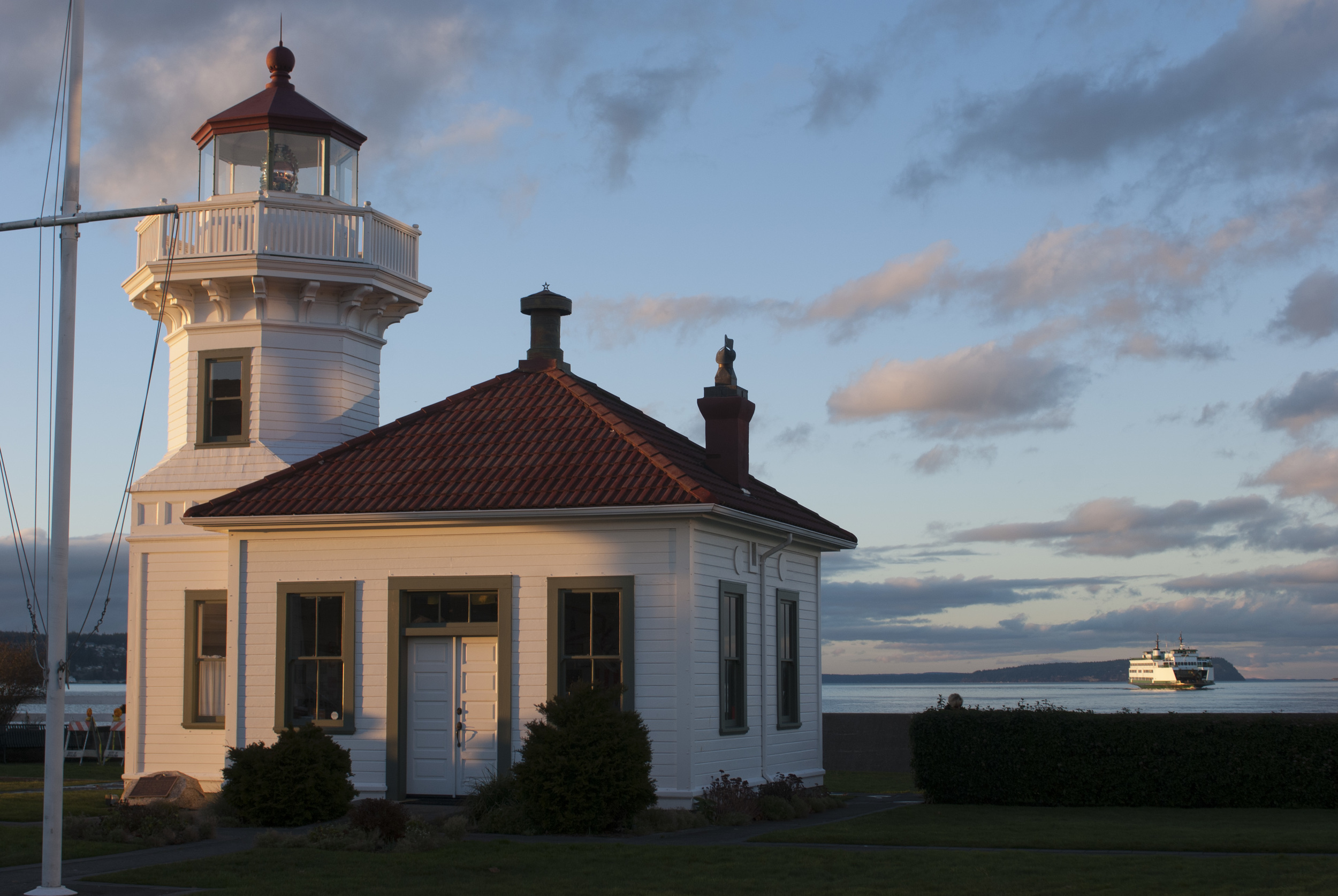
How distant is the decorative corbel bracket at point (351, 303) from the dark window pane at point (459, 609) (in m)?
5.09

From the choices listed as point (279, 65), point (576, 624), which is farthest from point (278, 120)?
point (576, 624)

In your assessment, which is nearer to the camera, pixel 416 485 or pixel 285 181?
pixel 416 485

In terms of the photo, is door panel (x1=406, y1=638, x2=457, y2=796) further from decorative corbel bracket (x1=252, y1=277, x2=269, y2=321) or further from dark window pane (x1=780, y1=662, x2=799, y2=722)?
decorative corbel bracket (x1=252, y1=277, x2=269, y2=321)

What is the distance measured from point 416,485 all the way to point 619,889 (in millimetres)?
7527

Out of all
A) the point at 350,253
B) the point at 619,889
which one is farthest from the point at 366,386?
the point at 619,889

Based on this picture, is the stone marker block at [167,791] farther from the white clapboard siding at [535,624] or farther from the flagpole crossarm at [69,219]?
the flagpole crossarm at [69,219]

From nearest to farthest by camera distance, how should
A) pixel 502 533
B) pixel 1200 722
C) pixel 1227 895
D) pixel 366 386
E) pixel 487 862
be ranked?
1. pixel 1227 895
2. pixel 487 862
3. pixel 502 533
4. pixel 1200 722
5. pixel 366 386

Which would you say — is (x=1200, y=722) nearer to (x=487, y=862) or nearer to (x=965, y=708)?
(x=965, y=708)

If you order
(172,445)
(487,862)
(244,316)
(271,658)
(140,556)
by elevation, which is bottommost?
(487,862)

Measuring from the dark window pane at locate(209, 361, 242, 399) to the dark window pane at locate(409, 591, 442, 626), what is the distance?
15.3ft

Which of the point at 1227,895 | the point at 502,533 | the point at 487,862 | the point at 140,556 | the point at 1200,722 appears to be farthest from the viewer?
the point at 140,556

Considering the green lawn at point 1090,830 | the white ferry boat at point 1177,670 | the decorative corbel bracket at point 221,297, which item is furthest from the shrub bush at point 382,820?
the white ferry boat at point 1177,670

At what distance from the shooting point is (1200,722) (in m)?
17.7

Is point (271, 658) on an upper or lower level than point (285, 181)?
lower
